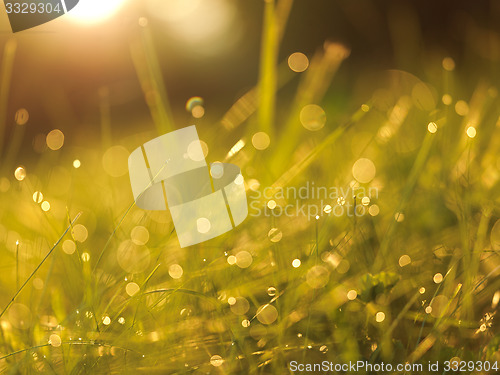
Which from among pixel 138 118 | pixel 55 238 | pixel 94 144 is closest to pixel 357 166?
pixel 55 238

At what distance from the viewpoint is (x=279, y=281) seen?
610 mm

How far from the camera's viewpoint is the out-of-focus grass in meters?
0.51

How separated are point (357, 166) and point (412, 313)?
39cm

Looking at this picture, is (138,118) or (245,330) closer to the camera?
(245,330)

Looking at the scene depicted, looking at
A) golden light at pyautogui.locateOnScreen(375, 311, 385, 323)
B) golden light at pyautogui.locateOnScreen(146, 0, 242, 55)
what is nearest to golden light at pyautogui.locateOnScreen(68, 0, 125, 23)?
golden light at pyautogui.locateOnScreen(146, 0, 242, 55)

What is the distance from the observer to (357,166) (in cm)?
89

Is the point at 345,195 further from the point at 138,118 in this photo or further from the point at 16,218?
the point at 138,118
